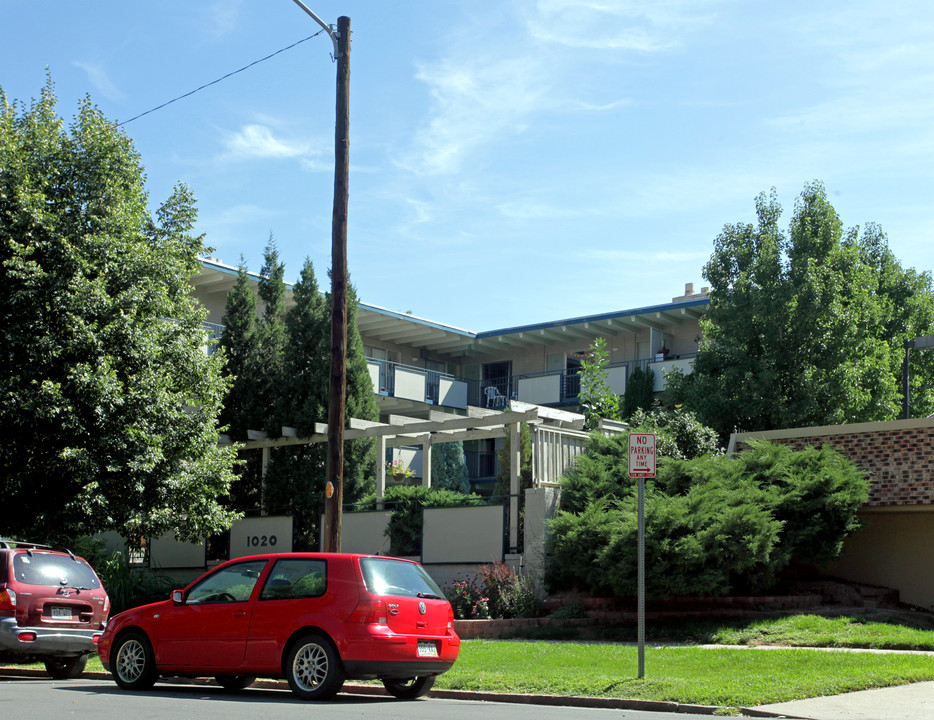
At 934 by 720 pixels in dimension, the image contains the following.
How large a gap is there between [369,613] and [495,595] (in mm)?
7093

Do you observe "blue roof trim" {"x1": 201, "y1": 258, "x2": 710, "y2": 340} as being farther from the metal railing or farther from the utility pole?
the utility pole

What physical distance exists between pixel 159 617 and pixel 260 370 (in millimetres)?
13993

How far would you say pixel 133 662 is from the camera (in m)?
11.9

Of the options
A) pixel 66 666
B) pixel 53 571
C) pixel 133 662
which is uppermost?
pixel 53 571

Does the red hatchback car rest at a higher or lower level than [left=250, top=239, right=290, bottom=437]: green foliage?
lower

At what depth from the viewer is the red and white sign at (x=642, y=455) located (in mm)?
11234

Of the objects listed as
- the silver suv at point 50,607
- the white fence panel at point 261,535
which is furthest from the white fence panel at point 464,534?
the silver suv at point 50,607

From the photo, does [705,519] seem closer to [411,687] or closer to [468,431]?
[411,687]

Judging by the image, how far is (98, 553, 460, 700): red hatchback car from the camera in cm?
1064

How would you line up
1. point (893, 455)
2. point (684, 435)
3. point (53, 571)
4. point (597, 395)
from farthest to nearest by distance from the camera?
point (597, 395) → point (684, 435) → point (893, 455) → point (53, 571)

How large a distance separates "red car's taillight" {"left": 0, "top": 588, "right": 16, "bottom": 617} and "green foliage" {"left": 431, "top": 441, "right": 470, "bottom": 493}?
18812mm

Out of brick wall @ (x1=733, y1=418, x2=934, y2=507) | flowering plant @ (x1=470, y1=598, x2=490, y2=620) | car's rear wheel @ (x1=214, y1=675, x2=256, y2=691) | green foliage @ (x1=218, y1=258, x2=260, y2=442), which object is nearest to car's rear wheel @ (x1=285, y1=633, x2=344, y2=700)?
car's rear wheel @ (x1=214, y1=675, x2=256, y2=691)

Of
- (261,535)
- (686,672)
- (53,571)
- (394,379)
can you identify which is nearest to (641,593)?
(686,672)

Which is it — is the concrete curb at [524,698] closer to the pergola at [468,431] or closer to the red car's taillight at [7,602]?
the red car's taillight at [7,602]
